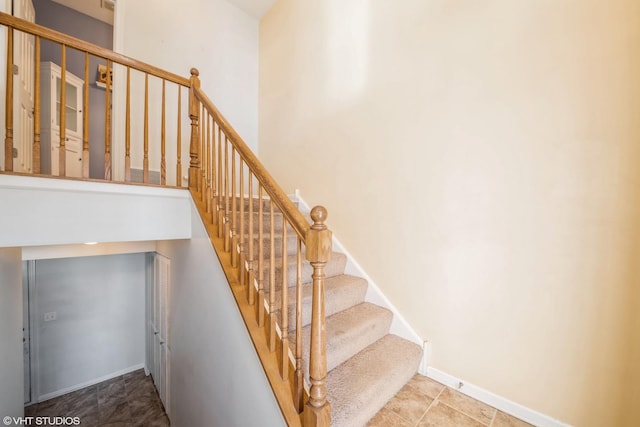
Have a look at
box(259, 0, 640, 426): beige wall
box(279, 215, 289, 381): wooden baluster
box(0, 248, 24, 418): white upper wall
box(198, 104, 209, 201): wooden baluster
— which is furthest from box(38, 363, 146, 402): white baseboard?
box(279, 215, 289, 381): wooden baluster

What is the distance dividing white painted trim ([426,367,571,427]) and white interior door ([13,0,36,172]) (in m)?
3.48

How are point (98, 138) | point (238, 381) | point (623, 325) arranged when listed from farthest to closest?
1. point (98, 138)
2. point (238, 381)
3. point (623, 325)

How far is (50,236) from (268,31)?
132 inches

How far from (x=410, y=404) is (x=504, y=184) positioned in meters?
1.41

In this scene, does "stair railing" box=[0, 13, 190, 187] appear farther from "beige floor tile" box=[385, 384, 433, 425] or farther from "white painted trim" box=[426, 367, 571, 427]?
"white painted trim" box=[426, 367, 571, 427]

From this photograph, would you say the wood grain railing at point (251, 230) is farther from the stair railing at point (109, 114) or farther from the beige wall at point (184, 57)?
the beige wall at point (184, 57)

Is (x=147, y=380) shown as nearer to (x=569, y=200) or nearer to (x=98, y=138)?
(x=98, y=138)

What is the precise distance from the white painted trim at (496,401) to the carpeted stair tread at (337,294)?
0.69 m

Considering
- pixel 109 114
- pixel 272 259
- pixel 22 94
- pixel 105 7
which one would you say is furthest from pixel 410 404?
pixel 105 7

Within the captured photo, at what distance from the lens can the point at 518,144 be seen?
1.53m

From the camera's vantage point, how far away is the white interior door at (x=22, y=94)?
207 cm

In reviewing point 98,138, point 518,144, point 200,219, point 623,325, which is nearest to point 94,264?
point 98,138

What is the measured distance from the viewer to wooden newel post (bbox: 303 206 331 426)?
3.45ft

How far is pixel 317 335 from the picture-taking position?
109 cm
